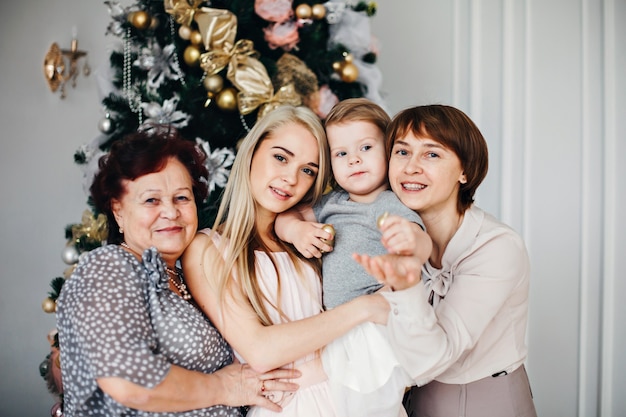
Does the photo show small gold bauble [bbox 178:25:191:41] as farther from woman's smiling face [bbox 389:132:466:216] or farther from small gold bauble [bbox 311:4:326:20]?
woman's smiling face [bbox 389:132:466:216]

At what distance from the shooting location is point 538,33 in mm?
2877

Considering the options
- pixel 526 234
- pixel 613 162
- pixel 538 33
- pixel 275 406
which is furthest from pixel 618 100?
pixel 275 406

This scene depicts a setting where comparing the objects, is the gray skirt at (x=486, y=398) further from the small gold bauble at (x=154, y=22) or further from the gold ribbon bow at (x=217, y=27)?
the small gold bauble at (x=154, y=22)

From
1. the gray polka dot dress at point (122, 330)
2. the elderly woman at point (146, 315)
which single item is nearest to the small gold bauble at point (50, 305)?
the elderly woman at point (146, 315)

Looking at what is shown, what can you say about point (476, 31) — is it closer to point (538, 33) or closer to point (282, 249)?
point (538, 33)

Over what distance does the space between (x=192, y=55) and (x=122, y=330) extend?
1.27 metres

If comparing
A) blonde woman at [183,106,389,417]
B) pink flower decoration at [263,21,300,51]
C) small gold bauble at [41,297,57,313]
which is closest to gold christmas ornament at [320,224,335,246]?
blonde woman at [183,106,389,417]

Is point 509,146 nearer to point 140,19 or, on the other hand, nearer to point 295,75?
Answer: point 295,75

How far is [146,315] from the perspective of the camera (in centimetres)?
135

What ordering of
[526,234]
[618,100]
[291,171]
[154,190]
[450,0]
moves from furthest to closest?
[450,0] → [526,234] → [618,100] → [291,171] → [154,190]

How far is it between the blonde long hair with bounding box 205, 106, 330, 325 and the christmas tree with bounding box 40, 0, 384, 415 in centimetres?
37

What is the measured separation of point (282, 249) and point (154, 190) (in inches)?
18.8

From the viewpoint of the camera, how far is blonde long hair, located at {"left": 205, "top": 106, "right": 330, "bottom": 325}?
157 cm

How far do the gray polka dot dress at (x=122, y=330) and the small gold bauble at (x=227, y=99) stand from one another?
0.92 metres
